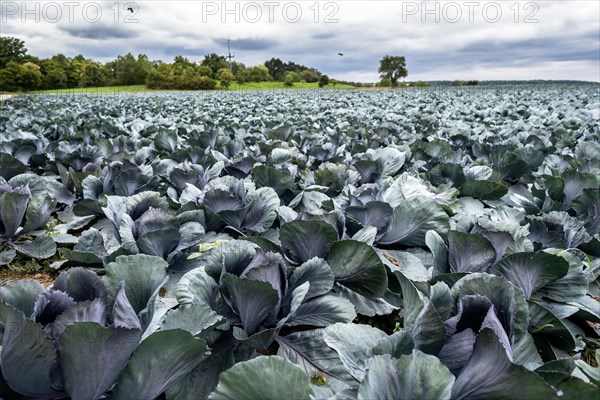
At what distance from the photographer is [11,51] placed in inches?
2729

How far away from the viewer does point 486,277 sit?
3.75 feet

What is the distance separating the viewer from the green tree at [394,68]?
6982 centimetres

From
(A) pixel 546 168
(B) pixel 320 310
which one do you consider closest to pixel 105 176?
(B) pixel 320 310

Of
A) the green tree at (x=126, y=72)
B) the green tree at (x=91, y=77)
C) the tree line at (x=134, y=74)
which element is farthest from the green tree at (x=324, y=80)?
the green tree at (x=91, y=77)

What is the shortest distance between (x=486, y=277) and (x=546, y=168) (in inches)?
105

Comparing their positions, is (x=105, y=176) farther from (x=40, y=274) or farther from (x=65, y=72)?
(x=65, y=72)

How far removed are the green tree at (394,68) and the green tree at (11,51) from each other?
2090 inches

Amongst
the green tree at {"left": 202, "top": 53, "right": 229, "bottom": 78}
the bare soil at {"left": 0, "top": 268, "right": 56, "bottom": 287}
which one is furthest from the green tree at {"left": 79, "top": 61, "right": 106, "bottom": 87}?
the bare soil at {"left": 0, "top": 268, "right": 56, "bottom": 287}

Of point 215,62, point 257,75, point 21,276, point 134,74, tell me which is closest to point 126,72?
point 134,74

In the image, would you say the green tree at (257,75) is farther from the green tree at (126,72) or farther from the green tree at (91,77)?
the green tree at (91,77)

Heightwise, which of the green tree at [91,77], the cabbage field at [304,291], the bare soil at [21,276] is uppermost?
the green tree at [91,77]

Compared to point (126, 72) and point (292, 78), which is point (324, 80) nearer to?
point (292, 78)

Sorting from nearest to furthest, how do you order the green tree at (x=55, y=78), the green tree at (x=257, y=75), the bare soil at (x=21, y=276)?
the bare soil at (x=21, y=276), the green tree at (x=257, y=75), the green tree at (x=55, y=78)

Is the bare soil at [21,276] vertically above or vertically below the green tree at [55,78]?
below
